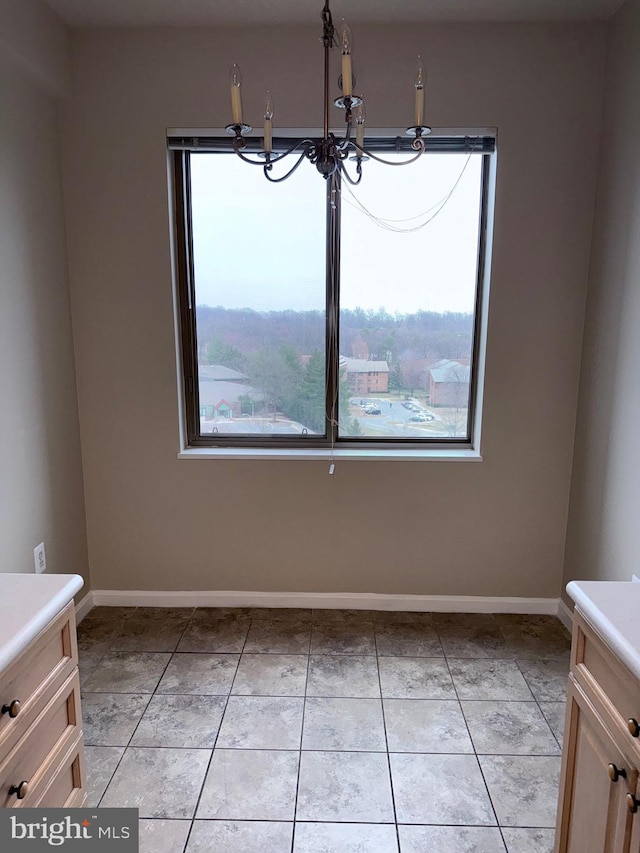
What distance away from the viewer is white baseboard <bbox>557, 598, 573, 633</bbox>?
2.80 metres

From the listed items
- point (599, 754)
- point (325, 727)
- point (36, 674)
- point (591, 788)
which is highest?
point (36, 674)

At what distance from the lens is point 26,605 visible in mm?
1349

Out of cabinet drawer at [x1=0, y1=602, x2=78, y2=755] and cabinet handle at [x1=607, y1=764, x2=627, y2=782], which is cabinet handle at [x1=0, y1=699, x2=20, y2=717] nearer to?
cabinet drawer at [x1=0, y1=602, x2=78, y2=755]

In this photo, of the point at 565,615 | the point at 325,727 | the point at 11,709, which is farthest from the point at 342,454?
the point at 11,709

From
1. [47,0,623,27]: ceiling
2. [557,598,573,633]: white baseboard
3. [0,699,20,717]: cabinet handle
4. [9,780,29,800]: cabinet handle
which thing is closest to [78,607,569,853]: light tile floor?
[557,598,573,633]: white baseboard

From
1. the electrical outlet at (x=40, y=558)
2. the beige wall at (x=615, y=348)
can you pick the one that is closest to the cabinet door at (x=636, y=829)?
the beige wall at (x=615, y=348)

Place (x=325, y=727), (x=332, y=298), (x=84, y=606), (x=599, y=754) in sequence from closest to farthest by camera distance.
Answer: (x=599, y=754) → (x=325, y=727) → (x=332, y=298) → (x=84, y=606)

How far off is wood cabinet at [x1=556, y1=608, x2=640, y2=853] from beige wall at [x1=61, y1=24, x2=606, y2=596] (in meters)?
1.51

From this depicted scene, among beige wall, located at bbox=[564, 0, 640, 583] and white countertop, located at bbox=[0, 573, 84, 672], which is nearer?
white countertop, located at bbox=[0, 573, 84, 672]

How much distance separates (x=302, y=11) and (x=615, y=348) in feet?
6.47

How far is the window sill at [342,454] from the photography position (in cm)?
285

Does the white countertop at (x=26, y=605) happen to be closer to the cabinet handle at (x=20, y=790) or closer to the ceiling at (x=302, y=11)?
A: the cabinet handle at (x=20, y=790)

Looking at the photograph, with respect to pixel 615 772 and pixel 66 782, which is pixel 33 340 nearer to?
pixel 66 782

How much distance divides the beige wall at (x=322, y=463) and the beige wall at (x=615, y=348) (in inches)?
4.1
